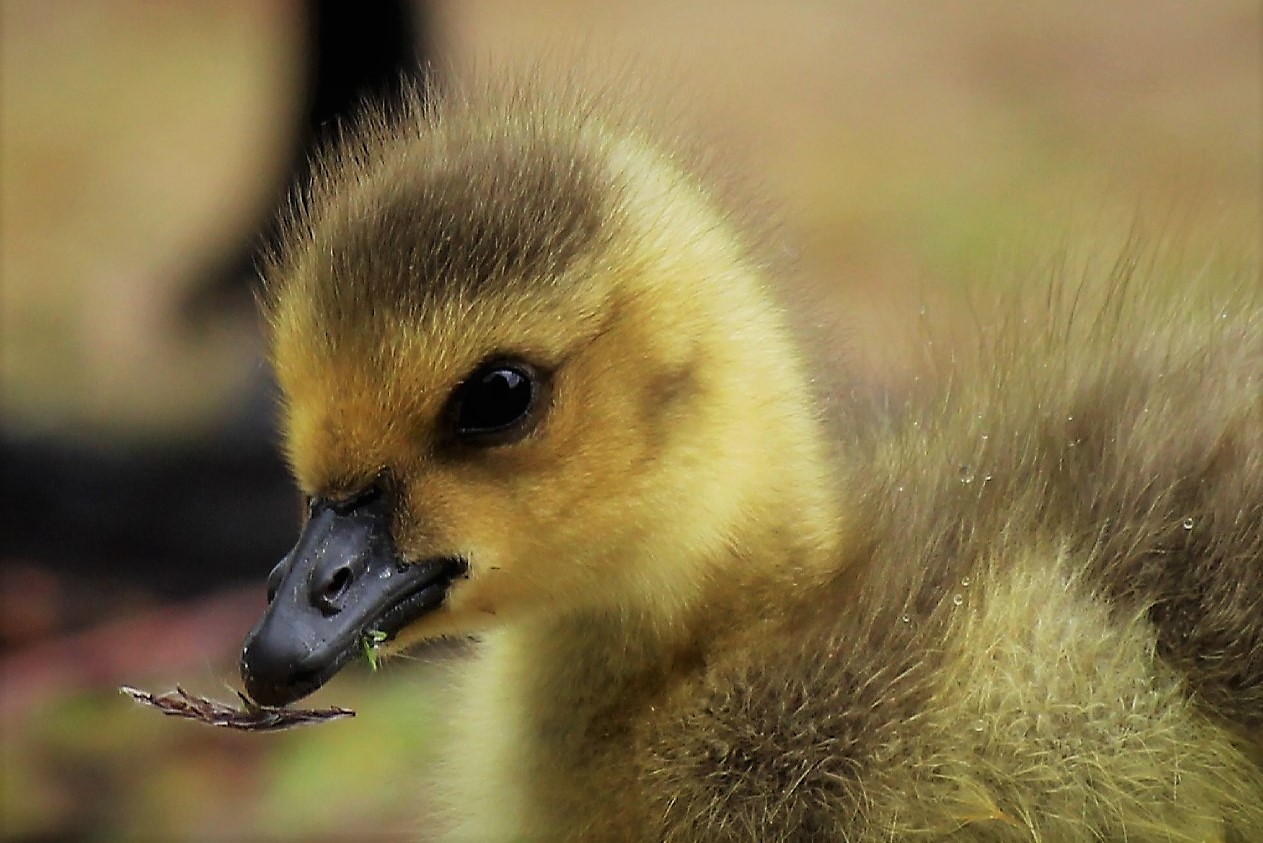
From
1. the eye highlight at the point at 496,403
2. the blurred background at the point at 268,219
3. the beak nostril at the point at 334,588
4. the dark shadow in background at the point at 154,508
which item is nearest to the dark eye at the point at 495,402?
the eye highlight at the point at 496,403

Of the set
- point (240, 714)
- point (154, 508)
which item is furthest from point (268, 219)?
point (240, 714)

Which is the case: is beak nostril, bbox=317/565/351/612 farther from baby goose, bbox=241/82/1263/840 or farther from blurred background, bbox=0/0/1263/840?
blurred background, bbox=0/0/1263/840

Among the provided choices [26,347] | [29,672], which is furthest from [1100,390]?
[26,347]

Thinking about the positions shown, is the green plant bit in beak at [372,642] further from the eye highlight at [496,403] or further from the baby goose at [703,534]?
the eye highlight at [496,403]

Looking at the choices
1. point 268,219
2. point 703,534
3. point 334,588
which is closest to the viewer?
point 334,588

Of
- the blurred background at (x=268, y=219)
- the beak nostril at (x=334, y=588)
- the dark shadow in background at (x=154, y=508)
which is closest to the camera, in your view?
the beak nostril at (x=334, y=588)

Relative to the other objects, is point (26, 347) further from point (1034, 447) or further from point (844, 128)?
point (1034, 447)

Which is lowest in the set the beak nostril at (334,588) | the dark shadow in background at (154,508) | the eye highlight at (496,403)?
the dark shadow in background at (154,508)

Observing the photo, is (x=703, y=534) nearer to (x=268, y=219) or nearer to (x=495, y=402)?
(x=495, y=402)
